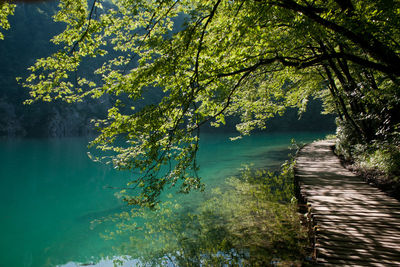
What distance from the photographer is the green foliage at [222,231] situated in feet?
18.7

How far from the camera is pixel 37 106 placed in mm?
59281

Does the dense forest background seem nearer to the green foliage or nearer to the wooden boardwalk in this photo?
the green foliage

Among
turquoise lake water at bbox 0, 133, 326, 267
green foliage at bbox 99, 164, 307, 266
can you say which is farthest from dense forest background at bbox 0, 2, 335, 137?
green foliage at bbox 99, 164, 307, 266

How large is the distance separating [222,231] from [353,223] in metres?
3.37

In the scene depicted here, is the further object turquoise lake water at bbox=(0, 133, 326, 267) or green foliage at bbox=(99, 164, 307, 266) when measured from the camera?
turquoise lake water at bbox=(0, 133, 326, 267)

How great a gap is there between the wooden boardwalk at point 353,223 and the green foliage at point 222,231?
3.14ft

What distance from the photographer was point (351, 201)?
6.02 meters

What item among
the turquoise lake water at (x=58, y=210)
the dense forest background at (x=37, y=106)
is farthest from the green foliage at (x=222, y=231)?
the dense forest background at (x=37, y=106)

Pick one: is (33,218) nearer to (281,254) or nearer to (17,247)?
(17,247)

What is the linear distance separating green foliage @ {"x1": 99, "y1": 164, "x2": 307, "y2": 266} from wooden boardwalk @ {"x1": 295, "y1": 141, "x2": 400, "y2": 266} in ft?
3.14

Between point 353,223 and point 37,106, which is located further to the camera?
point 37,106

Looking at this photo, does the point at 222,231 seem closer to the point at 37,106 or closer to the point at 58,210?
the point at 58,210

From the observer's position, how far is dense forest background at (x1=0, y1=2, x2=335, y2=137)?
56062 millimetres

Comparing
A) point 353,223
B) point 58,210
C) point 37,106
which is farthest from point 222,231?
→ point 37,106
